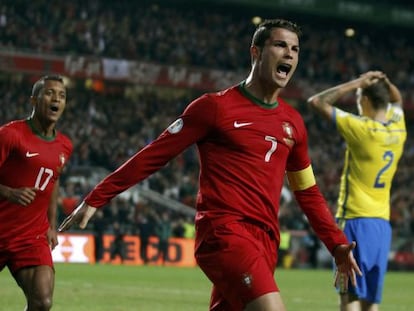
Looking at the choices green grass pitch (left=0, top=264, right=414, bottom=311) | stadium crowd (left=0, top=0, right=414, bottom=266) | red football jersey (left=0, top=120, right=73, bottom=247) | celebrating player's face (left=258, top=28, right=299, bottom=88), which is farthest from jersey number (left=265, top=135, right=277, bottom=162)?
stadium crowd (left=0, top=0, right=414, bottom=266)

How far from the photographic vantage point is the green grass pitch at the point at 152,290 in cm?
1427

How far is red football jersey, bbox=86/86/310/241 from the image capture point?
20.6ft

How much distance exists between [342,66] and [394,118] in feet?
135

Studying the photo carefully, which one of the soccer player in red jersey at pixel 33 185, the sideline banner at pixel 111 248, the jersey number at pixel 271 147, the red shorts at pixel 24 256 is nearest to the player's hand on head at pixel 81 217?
the jersey number at pixel 271 147

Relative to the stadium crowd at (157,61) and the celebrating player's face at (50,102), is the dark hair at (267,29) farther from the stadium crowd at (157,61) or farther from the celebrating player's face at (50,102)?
the stadium crowd at (157,61)

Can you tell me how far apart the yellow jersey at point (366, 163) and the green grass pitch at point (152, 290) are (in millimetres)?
5086

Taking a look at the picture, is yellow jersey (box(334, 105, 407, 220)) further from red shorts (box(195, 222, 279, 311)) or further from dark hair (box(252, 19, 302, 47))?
red shorts (box(195, 222, 279, 311))

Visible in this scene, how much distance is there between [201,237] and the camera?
6.38m

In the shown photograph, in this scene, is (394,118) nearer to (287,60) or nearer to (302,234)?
(287,60)

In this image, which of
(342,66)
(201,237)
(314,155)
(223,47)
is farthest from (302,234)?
(201,237)

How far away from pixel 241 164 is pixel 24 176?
2922 mm

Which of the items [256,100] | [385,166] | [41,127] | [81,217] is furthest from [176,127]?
[385,166]

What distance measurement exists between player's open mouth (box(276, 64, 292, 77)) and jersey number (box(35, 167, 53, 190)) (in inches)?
120

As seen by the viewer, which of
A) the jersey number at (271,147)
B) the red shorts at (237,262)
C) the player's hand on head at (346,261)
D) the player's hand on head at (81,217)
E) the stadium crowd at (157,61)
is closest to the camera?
the player's hand on head at (81,217)
